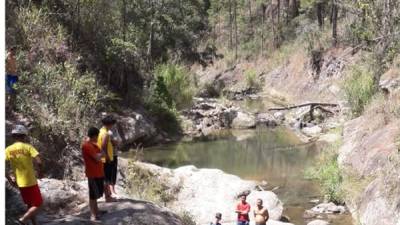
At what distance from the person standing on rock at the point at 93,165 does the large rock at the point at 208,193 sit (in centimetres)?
605

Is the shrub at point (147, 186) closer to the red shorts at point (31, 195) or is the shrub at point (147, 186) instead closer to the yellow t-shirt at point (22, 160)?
the red shorts at point (31, 195)

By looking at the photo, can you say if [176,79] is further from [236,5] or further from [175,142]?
[236,5]

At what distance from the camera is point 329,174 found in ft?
59.7

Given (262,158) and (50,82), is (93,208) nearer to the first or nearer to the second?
(50,82)

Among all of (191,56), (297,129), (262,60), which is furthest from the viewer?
(262,60)

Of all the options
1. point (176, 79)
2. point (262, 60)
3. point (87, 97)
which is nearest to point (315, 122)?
point (176, 79)

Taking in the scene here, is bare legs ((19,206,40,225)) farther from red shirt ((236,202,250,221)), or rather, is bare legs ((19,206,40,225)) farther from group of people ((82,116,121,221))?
red shirt ((236,202,250,221))

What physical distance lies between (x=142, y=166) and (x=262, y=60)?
43944 mm

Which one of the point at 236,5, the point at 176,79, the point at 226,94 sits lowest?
the point at 226,94

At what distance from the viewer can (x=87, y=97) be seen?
20.0 meters

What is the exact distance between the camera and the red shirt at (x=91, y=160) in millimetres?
8773

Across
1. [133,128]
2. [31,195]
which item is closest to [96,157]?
[31,195]

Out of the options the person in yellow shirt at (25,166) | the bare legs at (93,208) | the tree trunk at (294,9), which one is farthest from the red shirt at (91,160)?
the tree trunk at (294,9)

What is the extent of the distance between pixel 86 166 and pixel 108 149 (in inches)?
24.8
